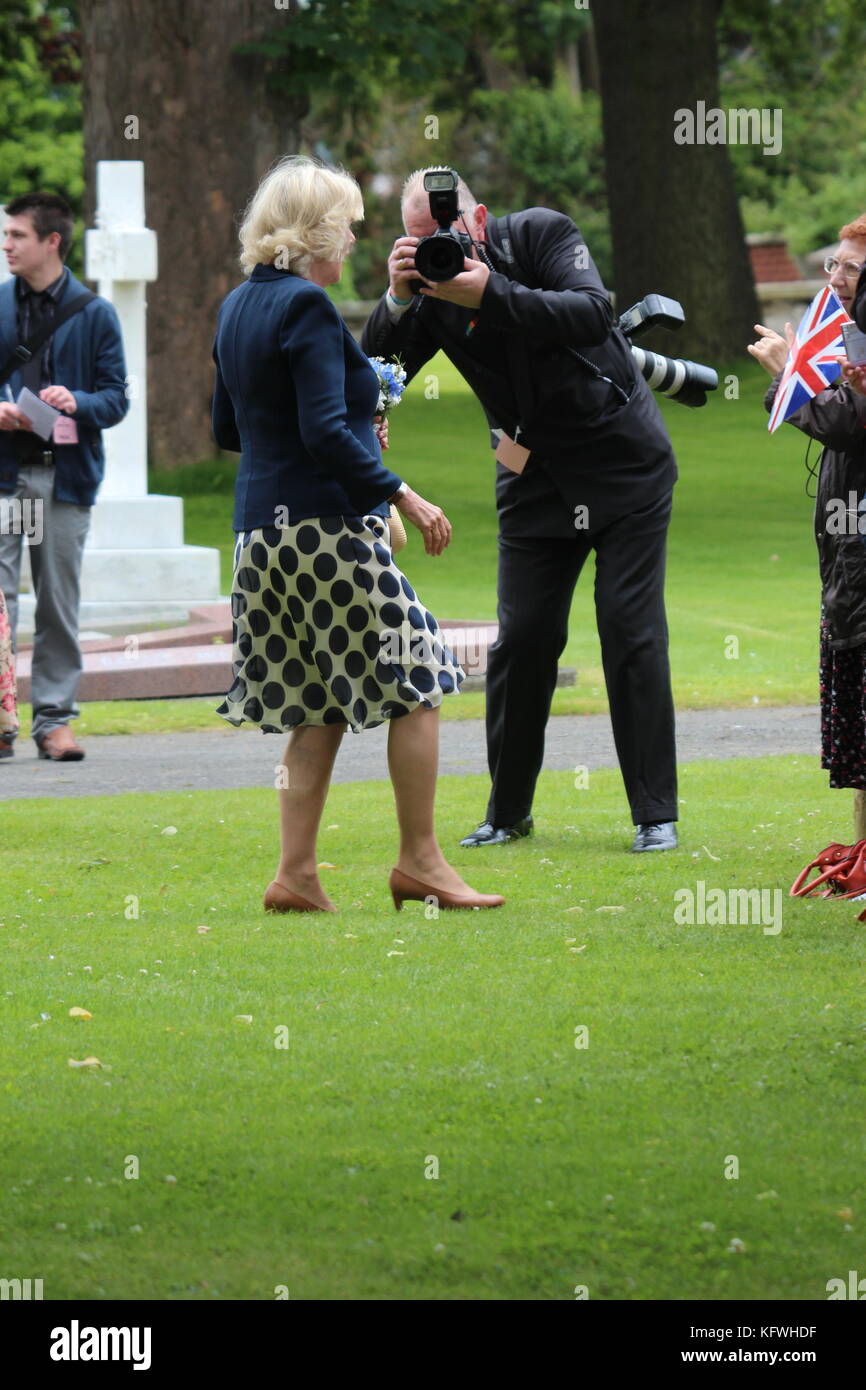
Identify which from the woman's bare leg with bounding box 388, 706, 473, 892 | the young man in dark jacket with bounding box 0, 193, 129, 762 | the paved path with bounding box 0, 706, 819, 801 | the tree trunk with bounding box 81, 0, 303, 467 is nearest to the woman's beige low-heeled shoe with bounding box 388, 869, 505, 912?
the woman's bare leg with bounding box 388, 706, 473, 892

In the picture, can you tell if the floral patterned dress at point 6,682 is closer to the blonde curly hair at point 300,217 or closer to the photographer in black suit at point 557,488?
the photographer in black suit at point 557,488

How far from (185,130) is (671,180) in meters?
7.11

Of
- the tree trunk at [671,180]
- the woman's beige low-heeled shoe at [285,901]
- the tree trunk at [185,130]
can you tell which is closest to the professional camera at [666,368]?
the woman's beige low-heeled shoe at [285,901]

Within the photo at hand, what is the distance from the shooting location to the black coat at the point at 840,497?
6.04 m

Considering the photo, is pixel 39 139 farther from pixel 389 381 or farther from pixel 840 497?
pixel 840 497

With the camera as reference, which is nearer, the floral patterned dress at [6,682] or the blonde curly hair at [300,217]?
the blonde curly hair at [300,217]

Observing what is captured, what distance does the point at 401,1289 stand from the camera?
138 inches

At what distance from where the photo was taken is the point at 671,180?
2644 centimetres


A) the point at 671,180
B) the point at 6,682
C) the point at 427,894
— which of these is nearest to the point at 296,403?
the point at 427,894

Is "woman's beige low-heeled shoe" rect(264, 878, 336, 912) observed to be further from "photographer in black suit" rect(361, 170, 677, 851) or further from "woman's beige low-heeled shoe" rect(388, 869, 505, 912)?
"photographer in black suit" rect(361, 170, 677, 851)

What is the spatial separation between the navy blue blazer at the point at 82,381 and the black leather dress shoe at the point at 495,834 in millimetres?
A: 3195

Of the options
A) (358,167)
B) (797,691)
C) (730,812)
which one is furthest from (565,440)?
(358,167)

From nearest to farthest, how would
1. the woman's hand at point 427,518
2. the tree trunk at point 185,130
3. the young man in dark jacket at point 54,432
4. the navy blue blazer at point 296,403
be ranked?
1. the navy blue blazer at point 296,403
2. the woman's hand at point 427,518
3. the young man in dark jacket at point 54,432
4. the tree trunk at point 185,130

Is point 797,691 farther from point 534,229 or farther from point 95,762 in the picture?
point 534,229
